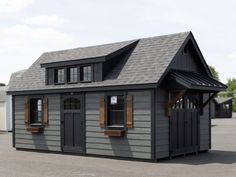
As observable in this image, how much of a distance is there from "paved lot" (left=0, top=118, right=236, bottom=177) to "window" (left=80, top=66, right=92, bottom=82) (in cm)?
315

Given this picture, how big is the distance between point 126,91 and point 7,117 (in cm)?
2098

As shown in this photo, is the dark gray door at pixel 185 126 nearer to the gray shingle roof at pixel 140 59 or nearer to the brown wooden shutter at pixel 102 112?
the gray shingle roof at pixel 140 59

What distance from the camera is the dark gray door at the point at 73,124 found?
17.1 m

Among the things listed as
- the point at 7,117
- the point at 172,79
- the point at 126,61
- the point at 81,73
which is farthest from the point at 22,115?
the point at 7,117

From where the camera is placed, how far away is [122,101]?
15.8m

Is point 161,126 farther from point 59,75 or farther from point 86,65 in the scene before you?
point 59,75

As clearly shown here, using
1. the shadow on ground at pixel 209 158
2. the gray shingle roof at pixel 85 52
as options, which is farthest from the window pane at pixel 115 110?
the shadow on ground at pixel 209 158

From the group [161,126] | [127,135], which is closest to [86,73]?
[127,135]

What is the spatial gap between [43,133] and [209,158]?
7212 millimetres

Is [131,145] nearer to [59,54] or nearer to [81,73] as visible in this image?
[81,73]

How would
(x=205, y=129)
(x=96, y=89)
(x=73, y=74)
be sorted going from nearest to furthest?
(x=96, y=89)
(x=73, y=74)
(x=205, y=129)

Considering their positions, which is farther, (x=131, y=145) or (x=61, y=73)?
(x=61, y=73)

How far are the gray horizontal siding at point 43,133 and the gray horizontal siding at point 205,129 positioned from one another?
598 centimetres

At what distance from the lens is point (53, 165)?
14281 millimetres
